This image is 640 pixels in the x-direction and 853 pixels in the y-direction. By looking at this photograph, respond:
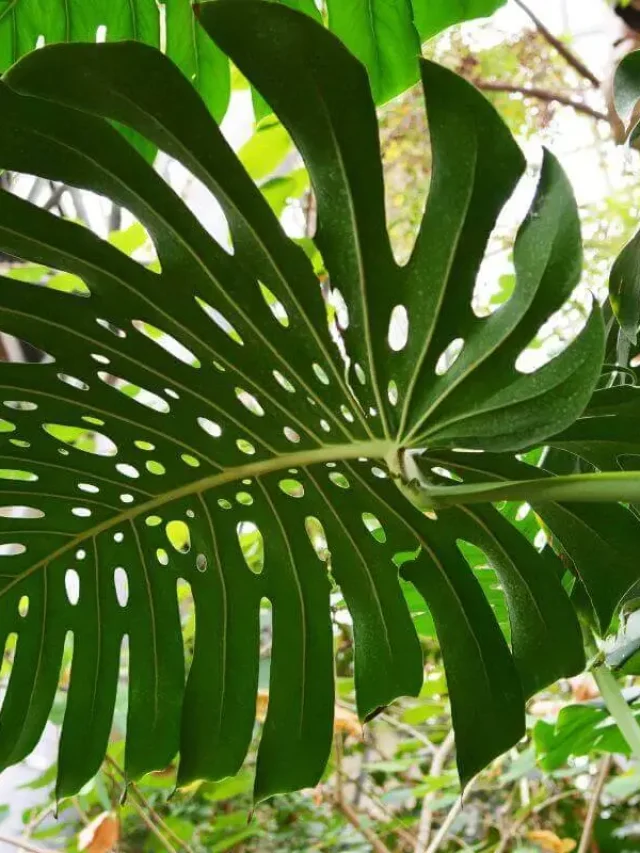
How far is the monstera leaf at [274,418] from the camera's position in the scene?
0.44 meters

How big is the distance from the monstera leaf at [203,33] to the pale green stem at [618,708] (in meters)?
0.62

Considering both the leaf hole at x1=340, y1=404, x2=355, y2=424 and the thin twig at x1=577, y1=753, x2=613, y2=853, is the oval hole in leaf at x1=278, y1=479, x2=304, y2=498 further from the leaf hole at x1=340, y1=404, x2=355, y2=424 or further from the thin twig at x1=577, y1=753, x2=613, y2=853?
the thin twig at x1=577, y1=753, x2=613, y2=853

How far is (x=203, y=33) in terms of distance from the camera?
739 mm

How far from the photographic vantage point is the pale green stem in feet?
2.61

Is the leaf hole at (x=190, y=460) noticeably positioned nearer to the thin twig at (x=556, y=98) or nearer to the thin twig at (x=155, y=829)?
the thin twig at (x=155, y=829)

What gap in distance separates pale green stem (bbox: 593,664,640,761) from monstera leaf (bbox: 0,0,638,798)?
177 mm

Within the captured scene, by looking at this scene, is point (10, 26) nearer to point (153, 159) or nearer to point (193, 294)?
Answer: point (153, 159)

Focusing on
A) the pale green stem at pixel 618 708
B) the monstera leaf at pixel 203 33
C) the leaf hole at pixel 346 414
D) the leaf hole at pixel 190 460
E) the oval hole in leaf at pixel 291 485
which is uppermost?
the monstera leaf at pixel 203 33

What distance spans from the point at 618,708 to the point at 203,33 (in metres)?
0.79

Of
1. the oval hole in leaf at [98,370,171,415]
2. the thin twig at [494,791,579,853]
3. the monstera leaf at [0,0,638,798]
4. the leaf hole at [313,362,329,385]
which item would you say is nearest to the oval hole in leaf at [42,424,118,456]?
the oval hole in leaf at [98,370,171,415]

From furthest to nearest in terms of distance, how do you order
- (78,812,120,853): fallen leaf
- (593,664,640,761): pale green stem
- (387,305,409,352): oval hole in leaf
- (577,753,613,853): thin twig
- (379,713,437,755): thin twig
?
1. (379,713,437,755): thin twig
2. (577,753,613,853): thin twig
3. (78,812,120,853): fallen leaf
4. (593,664,640,761): pale green stem
5. (387,305,409,352): oval hole in leaf

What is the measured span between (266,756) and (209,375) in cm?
35

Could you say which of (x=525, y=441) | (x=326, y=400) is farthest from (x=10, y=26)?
(x=525, y=441)

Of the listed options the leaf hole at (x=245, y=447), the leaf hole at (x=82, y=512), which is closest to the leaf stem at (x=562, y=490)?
the leaf hole at (x=245, y=447)
